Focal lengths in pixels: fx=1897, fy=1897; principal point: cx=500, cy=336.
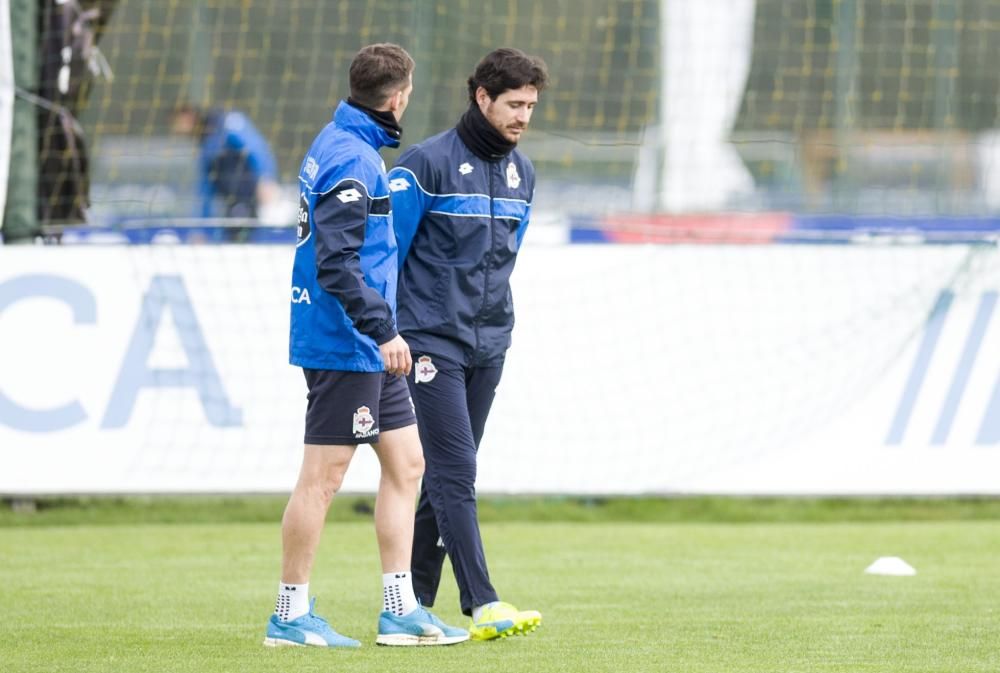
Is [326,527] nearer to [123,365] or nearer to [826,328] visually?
[123,365]

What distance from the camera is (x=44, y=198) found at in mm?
11219

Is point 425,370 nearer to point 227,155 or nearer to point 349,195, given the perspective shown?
point 349,195

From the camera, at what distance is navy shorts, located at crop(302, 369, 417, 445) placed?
6148mm

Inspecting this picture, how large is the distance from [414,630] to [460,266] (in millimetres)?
1252

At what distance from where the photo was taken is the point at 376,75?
6.16m

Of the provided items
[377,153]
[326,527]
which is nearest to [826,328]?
[326,527]

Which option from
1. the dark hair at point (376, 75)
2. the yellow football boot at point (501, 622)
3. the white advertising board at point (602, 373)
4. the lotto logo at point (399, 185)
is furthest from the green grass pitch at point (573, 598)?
the dark hair at point (376, 75)

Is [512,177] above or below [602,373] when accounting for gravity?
above

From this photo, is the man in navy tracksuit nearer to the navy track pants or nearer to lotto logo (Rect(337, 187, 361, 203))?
the navy track pants

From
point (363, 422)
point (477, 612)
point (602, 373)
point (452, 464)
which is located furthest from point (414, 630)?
point (602, 373)

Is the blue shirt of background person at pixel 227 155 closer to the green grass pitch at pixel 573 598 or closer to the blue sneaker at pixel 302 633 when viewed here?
the green grass pitch at pixel 573 598

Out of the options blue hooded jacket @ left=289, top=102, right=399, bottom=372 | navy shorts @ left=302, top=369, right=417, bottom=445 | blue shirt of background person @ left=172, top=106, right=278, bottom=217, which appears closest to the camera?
blue hooded jacket @ left=289, top=102, right=399, bottom=372

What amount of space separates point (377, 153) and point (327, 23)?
13701 millimetres

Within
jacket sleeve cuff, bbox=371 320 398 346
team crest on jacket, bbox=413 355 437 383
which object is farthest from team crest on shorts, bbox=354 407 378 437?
team crest on jacket, bbox=413 355 437 383
